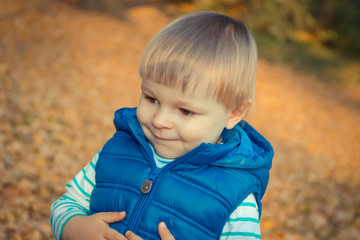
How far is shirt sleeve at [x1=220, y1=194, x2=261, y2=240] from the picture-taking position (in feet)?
5.03

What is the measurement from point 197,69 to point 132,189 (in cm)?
62

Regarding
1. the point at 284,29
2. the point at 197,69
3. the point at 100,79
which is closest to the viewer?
the point at 197,69

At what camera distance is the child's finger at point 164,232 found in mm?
1511

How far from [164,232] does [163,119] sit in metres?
0.48

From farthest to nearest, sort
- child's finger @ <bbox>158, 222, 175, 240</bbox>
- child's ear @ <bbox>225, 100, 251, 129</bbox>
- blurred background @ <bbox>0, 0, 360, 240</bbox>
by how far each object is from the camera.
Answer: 1. blurred background @ <bbox>0, 0, 360, 240</bbox>
2. child's ear @ <bbox>225, 100, 251, 129</bbox>
3. child's finger @ <bbox>158, 222, 175, 240</bbox>

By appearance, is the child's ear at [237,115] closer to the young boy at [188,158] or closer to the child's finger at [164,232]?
the young boy at [188,158]

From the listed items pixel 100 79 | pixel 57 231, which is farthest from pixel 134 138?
pixel 100 79

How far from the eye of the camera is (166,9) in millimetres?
15750

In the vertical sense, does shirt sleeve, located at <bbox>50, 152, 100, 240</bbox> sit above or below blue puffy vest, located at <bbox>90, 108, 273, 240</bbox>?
below

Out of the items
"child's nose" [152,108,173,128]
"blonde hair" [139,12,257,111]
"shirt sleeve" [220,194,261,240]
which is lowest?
"shirt sleeve" [220,194,261,240]

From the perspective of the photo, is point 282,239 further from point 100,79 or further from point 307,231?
point 100,79

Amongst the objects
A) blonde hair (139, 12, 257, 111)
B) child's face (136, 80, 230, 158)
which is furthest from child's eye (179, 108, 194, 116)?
blonde hair (139, 12, 257, 111)

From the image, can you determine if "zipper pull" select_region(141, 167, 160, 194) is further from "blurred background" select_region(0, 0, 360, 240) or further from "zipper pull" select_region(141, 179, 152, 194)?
"blurred background" select_region(0, 0, 360, 240)

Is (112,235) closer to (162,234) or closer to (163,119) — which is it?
(162,234)
